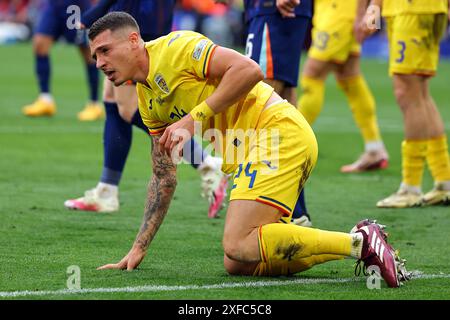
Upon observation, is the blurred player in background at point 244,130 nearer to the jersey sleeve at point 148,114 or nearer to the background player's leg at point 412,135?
the jersey sleeve at point 148,114

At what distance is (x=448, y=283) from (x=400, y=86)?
285 cm

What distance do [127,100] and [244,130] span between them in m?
1.97

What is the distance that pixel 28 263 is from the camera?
210 inches

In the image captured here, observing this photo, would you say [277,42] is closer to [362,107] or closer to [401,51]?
[401,51]

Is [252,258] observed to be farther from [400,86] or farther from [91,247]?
[400,86]

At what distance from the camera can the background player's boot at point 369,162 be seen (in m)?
9.56

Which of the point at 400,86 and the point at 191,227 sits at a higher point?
the point at 400,86

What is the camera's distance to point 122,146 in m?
7.24

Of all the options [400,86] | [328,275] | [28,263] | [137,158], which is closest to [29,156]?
[137,158]

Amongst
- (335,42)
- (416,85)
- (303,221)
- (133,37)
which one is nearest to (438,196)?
(416,85)

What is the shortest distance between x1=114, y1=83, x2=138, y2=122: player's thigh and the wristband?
84.9 inches

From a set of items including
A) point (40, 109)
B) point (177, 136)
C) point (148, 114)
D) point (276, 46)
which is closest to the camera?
point (177, 136)

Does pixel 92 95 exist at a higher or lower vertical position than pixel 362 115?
lower

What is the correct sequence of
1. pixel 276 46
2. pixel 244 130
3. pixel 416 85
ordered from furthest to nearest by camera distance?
pixel 416 85 < pixel 276 46 < pixel 244 130
